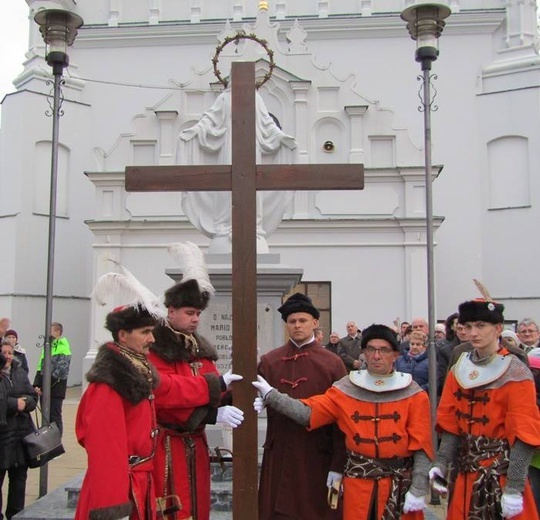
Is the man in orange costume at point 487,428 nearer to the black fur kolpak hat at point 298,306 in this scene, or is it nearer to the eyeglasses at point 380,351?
the eyeglasses at point 380,351

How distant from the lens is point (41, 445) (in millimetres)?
6098

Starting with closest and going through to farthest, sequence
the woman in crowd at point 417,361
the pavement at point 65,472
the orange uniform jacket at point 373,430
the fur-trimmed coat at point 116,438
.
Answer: the fur-trimmed coat at point 116,438 → the orange uniform jacket at point 373,430 → the pavement at point 65,472 → the woman in crowd at point 417,361

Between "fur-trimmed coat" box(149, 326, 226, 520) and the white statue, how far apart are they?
3.63 meters

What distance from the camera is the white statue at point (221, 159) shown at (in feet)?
25.7

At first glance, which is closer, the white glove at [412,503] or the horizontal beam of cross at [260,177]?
the white glove at [412,503]

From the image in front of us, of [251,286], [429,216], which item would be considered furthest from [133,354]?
[429,216]

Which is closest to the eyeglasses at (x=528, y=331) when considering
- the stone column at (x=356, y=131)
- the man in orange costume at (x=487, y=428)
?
the man in orange costume at (x=487, y=428)

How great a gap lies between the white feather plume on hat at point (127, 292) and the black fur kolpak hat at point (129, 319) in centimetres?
5

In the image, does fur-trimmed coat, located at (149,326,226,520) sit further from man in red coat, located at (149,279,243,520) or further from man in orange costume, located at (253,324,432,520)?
man in orange costume, located at (253,324,432,520)

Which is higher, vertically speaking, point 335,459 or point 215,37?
point 215,37

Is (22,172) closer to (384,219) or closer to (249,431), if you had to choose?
(384,219)

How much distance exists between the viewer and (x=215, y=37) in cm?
2142

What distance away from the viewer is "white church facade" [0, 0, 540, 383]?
1680 centimetres

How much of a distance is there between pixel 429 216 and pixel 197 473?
4.91m
